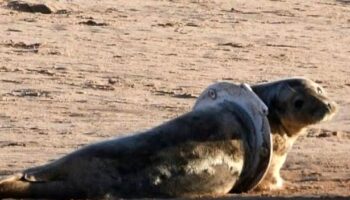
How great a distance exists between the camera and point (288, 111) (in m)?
8.45

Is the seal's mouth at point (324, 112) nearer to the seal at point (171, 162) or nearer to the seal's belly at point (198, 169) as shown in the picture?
the seal at point (171, 162)

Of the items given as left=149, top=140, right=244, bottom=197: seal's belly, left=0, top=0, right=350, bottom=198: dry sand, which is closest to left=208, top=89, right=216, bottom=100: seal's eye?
left=149, top=140, right=244, bottom=197: seal's belly

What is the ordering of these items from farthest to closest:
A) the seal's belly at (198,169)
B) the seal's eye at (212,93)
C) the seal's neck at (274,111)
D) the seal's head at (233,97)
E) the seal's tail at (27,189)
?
1. the seal's neck at (274,111)
2. the seal's eye at (212,93)
3. the seal's head at (233,97)
4. the seal's belly at (198,169)
5. the seal's tail at (27,189)

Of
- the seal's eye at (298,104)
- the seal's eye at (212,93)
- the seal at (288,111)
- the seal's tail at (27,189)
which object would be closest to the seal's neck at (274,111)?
the seal at (288,111)

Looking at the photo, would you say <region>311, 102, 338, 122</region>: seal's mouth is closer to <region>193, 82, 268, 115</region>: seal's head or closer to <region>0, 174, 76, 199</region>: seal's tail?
<region>193, 82, 268, 115</region>: seal's head

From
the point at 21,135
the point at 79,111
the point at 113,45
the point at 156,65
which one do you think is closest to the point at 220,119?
the point at 21,135

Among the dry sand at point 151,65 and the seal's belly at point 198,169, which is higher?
the seal's belly at point 198,169

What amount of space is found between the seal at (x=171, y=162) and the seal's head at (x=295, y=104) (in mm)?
349

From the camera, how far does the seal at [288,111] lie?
330 inches

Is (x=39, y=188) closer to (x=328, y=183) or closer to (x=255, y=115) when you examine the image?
(x=255, y=115)

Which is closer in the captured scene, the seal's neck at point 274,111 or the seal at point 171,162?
the seal at point 171,162

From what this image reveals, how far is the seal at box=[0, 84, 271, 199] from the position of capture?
7539 millimetres

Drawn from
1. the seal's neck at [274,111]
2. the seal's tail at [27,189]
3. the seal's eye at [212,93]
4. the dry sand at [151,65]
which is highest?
the seal's eye at [212,93]

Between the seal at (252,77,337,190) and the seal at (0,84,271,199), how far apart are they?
32cm
